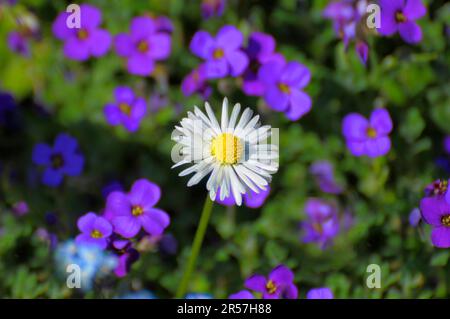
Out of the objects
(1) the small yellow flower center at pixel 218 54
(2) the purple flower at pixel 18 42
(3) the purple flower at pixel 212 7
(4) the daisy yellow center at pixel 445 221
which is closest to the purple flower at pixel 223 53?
(1) the small yellow flower center at pixel 218 54

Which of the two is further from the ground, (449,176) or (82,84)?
(82,84)

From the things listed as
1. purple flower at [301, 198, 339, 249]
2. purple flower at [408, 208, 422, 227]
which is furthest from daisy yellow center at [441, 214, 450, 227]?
purple flower at [301, 198, 339, 249]

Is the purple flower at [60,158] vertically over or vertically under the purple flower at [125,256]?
over

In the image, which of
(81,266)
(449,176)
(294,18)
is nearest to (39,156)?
(81,266)

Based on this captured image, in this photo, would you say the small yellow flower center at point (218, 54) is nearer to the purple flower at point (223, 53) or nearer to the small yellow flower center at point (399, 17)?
the purple flower at point (223, 53)

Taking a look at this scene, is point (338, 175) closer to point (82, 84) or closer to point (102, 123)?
point (102, 123)
